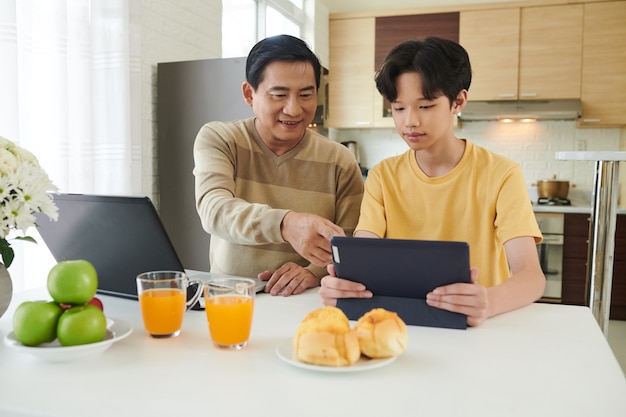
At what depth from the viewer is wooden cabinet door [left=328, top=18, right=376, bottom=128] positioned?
205 inches

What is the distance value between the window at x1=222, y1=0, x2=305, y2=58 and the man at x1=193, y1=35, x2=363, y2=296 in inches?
77.6

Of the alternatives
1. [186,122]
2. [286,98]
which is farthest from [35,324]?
[186,122]

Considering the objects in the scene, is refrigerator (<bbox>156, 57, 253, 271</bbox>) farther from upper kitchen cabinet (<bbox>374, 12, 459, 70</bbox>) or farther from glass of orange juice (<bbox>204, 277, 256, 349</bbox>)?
upper kitchen cabinet (<bbox>374, 12, 459, 70</bbox>)

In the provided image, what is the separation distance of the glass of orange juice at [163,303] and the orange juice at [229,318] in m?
0.09

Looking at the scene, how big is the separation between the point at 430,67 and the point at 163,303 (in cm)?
89

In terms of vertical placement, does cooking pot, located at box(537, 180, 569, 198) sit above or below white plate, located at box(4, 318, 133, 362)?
above

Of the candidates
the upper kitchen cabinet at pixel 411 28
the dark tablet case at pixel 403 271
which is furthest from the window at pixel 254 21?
the dark tablet case at pixel 403 271

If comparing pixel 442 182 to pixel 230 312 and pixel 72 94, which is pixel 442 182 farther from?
pixel 72 94

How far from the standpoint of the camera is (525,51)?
480 centimetres

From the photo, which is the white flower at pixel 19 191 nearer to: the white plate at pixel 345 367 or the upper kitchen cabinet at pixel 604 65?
the white plate at pixel 345 367

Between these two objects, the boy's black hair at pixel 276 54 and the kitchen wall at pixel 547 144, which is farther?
the kitchen wall at pixel 547 144

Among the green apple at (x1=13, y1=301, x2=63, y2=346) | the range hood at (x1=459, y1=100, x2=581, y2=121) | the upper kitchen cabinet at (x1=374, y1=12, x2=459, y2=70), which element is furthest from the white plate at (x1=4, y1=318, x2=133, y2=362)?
the upper kitchen cabinet at (x1=374, y1=12, x2=459, y2=70)

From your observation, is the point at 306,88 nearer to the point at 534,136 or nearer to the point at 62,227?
the point at 62,227

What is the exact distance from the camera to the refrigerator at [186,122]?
2.71 meters
